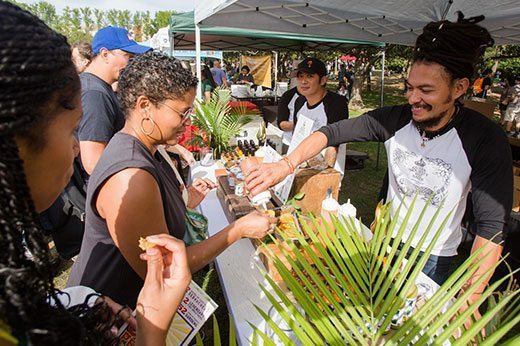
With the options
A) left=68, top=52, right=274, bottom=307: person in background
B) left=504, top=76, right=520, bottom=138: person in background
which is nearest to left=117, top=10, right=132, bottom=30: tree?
left=504, top=76, right=520, bottom=138: person in background

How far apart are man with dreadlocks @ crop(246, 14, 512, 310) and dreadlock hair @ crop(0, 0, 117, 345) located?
1.28 m

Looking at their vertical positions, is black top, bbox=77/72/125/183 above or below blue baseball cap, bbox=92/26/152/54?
below

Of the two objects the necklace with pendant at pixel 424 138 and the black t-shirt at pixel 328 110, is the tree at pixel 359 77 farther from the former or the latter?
the necklace with pendant at pixel 424 138

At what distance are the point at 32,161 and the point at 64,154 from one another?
96 mm

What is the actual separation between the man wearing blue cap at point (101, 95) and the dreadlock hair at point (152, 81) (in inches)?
37.8

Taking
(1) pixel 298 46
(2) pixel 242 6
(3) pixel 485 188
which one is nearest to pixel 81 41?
(2) pixel 242 6

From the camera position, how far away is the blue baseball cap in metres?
2.69

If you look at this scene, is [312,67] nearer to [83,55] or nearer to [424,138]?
[424,138]

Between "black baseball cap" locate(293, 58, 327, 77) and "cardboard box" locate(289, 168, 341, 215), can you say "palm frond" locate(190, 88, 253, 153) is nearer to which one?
"black baseball cap" locate(293, 58, 327, 77)

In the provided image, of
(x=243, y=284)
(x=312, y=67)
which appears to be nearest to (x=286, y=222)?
(x=243, y=284)

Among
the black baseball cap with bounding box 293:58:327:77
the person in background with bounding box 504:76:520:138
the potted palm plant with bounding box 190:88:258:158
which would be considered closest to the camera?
the black baseball cap with bounding box 293:58:327:77

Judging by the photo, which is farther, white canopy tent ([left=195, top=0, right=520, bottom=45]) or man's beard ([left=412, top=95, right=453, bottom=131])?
white canopy tent ([left=195, top=0, right=520, bottom=45])

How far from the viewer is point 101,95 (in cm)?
240

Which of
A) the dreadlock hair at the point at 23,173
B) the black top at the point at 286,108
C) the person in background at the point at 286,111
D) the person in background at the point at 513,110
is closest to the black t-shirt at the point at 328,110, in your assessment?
the person in background at the point at 286,111
